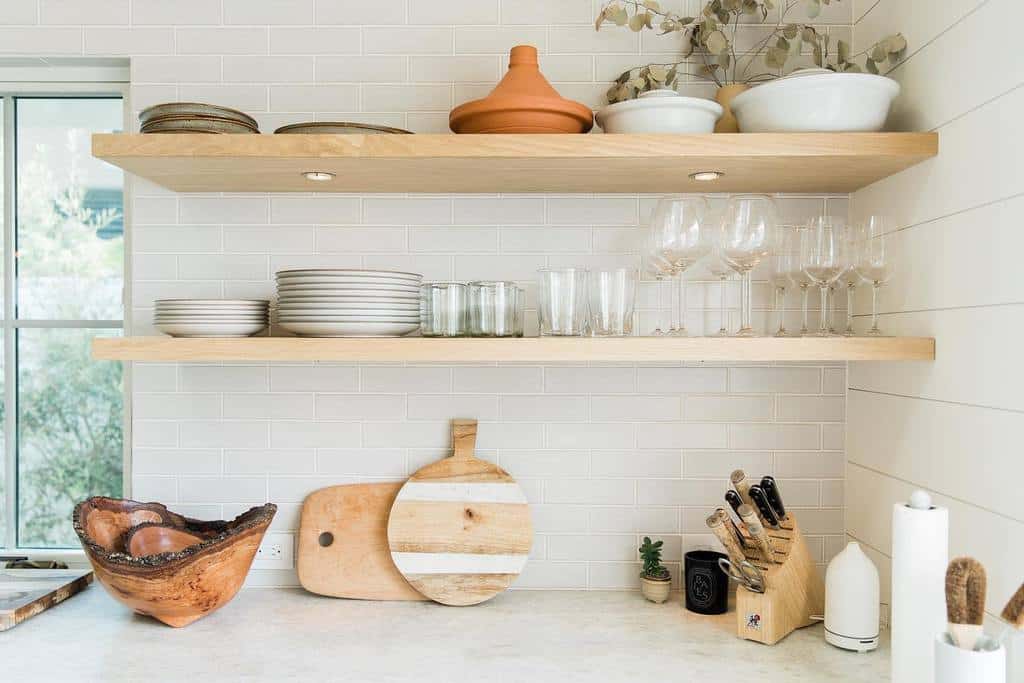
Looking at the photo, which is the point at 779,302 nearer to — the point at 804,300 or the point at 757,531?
the point at 804,300

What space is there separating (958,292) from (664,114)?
620 millimetres

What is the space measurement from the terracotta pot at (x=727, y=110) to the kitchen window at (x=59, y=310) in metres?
1.47

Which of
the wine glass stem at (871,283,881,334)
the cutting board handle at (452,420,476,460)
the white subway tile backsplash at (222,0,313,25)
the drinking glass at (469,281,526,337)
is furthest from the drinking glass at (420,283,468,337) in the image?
the wine glass stem at (871,283,881,334)

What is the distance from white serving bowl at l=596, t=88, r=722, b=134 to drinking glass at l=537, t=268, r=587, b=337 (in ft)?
0.99

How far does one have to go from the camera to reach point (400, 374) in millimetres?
1820

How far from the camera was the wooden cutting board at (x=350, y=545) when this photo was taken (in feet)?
5.74

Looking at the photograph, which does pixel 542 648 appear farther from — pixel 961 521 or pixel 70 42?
pixel 70 42

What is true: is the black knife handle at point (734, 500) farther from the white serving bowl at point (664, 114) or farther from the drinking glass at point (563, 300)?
the white serving bowl at point (664, 114)

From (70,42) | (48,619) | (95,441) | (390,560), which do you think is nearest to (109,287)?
(95,441)

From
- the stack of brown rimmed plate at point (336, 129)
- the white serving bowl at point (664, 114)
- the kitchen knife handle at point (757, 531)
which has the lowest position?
the kitchen knife handle at point (757, 531)

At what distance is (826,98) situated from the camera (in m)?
1.43

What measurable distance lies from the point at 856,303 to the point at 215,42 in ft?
5.26

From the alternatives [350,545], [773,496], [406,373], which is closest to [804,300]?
[773,496]

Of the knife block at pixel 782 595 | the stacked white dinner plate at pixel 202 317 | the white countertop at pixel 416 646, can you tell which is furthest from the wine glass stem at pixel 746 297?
the stacked white dinner plate at pixel 202 317
